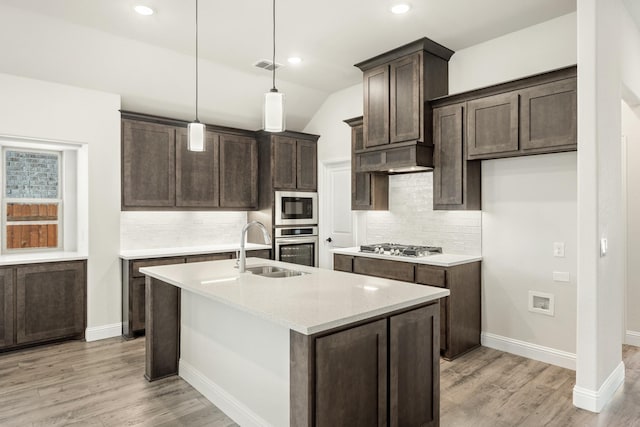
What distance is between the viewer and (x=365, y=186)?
4973mm

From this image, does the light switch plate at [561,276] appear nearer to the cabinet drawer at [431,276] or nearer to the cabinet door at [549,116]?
the cabinet drawer at [431,276]

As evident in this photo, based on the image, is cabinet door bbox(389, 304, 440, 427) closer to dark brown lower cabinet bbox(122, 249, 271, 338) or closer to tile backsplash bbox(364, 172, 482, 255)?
tile backsplash bbox(364, 172, 482, 255)

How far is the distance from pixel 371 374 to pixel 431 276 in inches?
75.9

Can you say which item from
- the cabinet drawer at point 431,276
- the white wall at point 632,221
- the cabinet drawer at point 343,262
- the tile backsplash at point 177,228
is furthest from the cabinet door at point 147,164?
the white wall at point 632,221

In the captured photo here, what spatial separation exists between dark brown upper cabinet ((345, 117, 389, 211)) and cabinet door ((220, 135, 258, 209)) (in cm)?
154

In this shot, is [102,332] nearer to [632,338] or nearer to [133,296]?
[133,296]

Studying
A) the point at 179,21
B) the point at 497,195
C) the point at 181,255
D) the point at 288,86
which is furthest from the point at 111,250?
the point at 497,195

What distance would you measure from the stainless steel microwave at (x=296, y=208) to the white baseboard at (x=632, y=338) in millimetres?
3903

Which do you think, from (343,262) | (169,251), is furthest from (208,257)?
(343,262)

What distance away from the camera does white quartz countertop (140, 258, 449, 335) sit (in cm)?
186

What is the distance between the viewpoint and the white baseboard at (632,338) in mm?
4098

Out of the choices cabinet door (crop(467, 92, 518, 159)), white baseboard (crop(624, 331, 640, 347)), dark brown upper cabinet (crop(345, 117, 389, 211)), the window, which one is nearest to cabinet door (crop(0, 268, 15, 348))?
the window

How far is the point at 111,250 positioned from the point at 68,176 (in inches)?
40.0

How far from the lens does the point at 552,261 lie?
366 cm
